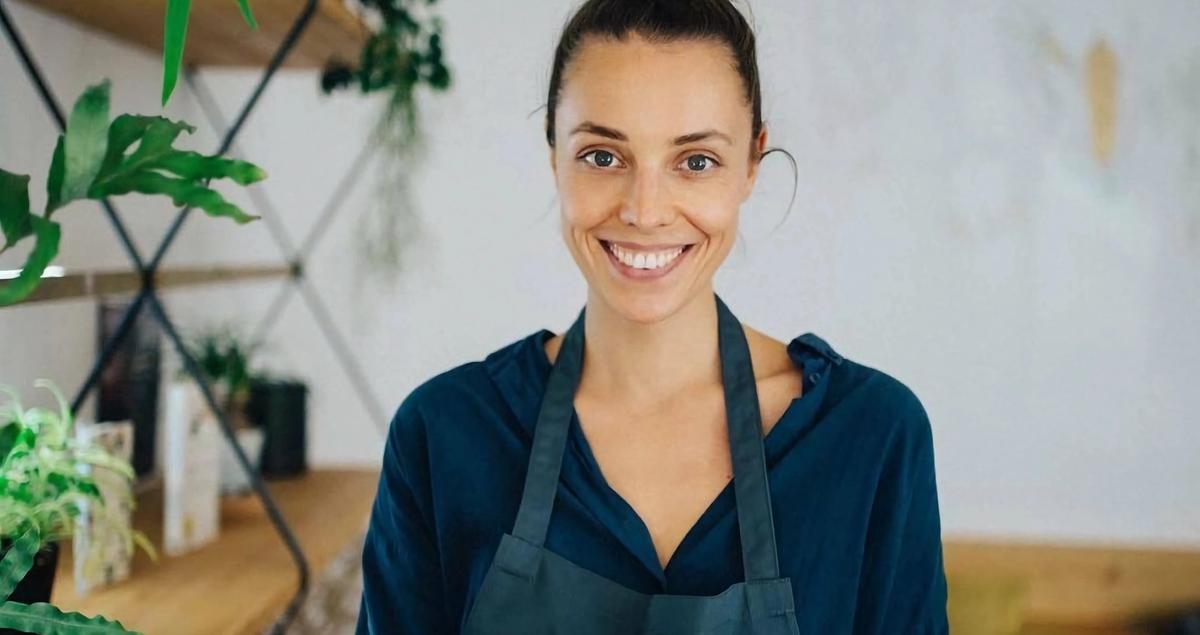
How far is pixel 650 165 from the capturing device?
1.07 metres

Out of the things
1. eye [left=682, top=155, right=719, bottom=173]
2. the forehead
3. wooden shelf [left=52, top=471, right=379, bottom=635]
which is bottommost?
wooden shelf [left=52, top=471, right=379, bottom=635]

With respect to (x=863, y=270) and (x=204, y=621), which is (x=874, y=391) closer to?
(x=204, y=621)

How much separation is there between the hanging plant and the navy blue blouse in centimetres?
77

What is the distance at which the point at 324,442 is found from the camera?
7.66ft

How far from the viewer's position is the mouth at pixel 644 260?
1.10m

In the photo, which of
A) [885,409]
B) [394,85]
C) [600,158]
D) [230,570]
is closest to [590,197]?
[600,158]

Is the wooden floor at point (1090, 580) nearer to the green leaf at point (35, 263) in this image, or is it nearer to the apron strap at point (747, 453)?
the apron strap at point (747, 453)

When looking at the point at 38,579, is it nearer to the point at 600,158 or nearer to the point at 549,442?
the point at 549,442

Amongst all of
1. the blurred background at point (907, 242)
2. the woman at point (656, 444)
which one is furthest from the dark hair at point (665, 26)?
the blurred background at point (907, 242)

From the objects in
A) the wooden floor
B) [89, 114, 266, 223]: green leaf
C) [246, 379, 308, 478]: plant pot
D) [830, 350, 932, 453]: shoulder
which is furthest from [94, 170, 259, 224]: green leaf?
the wooden floor

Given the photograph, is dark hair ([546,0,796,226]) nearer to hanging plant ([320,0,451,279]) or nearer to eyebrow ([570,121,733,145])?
eyebrow ([570,121,733,145])

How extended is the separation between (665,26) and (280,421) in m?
1.25

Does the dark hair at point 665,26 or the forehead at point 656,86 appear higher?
the dark hair at point 665,26

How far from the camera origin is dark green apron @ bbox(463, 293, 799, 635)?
108 centimetres
